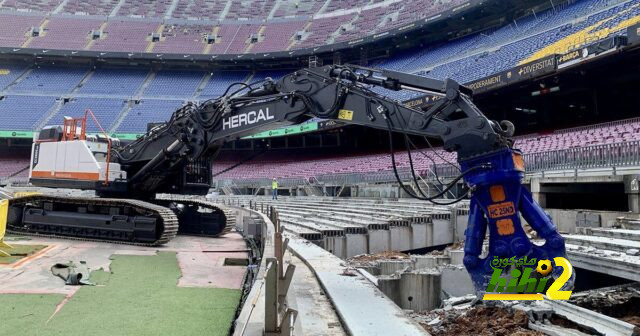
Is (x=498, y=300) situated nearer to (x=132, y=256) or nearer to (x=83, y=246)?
(x=132, y=256)

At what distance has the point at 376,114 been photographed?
5750mm

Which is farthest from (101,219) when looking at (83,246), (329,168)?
(329,168)

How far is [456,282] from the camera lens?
630cm

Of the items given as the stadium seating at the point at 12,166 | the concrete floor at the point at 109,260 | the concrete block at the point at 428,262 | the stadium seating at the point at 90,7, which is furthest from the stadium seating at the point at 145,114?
the concrete block at the point at 428,262

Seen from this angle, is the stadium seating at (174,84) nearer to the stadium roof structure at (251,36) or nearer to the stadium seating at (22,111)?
the stadium roof structure at (251,36)

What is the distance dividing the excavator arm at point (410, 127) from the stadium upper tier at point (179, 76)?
63.1ft

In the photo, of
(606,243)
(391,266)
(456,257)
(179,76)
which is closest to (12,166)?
(179,76)

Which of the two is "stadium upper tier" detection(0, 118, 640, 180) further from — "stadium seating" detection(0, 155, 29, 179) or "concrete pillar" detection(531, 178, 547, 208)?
"concrete pillar" detection(531, 178, 547, 208)

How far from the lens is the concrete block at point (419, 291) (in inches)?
240

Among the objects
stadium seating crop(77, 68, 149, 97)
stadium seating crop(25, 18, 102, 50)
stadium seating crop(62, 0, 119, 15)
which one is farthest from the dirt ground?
stadium seating crop(62, 0, 119, 15)

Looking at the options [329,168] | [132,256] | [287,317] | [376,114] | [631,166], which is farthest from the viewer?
[329,168]

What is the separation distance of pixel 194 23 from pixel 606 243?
5105 centimetres

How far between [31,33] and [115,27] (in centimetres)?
794

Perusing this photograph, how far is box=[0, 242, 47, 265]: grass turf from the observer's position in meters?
7.13
